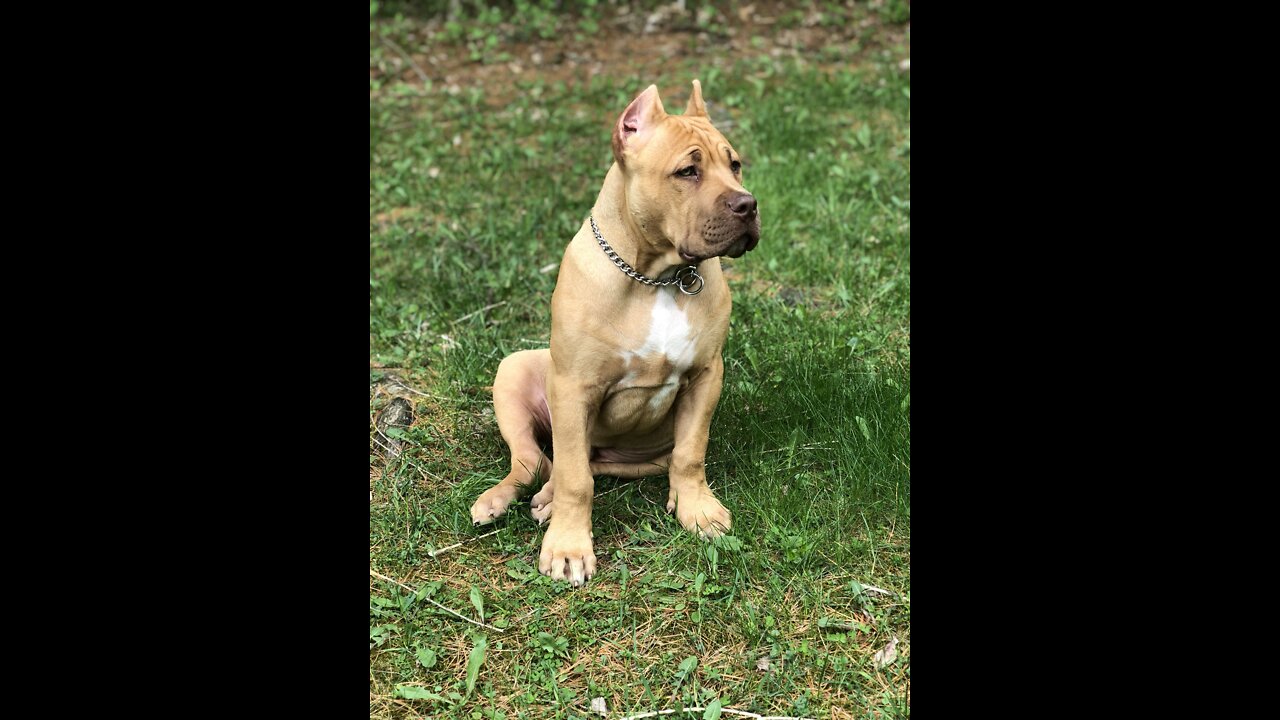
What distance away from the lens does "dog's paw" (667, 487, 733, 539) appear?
3922 millimetres

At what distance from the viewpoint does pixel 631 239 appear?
12.0 feet

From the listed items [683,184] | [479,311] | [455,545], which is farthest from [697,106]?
[479,311]

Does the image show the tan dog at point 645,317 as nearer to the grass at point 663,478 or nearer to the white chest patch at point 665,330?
the white chest patch at point 665,330

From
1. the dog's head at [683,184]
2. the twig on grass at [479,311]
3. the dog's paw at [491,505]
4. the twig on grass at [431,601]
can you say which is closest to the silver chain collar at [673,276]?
the dog's head at [683,184]

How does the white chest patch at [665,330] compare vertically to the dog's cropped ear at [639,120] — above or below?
below

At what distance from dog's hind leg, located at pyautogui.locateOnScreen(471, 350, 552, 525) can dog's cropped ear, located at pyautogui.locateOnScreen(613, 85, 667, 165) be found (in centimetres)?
105

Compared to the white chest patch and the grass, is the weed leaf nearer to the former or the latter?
the grass

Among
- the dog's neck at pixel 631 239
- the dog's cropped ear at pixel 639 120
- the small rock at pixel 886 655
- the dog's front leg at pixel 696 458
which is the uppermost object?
the dog's cropped ear at pixel 639 120

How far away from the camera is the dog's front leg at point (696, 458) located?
12.8 feet

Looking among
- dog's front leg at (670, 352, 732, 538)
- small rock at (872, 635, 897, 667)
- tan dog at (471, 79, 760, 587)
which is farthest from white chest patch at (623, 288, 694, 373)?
small rock at (872, 635, 897, 667)

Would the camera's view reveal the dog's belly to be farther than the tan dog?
Yes

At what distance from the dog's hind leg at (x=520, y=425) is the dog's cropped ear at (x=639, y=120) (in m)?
1.05

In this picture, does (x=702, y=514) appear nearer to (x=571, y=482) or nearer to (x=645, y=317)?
(x=571, y=482)
